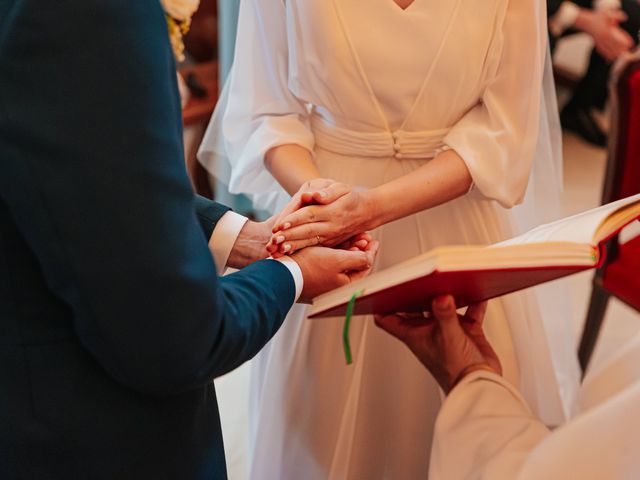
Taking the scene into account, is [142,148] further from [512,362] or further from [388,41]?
[512,362]

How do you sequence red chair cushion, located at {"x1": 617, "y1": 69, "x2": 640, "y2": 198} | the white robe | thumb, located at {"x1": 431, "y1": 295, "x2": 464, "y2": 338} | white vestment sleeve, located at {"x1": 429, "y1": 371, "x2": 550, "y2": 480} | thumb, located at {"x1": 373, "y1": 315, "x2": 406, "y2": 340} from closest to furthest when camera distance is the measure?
the white robe, white vestment sleeve, located at {"x1": 429, "y1": 371, "x2": 550, "y2": 480}, thumb, located at {"x1": 431, "y1": 295, "x2": 464, "y2": 338}, thumb, located at {"x1": 373, "y1": 315, "x2": 406, "y2": 340}, red chair cushion, located at {"x1": 617, "y1": 69, "x2": 640, "y2": 198}

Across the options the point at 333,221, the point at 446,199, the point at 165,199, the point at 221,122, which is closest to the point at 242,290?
the point at 165,199

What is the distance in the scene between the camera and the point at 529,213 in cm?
172

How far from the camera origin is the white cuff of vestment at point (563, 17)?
158 inches

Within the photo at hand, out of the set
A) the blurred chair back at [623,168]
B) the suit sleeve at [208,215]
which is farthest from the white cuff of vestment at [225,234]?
the blurred chair back at [623,168]

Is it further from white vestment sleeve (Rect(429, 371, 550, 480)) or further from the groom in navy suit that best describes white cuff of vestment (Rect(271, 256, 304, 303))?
white vestment sleeve (Rect(429, 371, 550, 480))

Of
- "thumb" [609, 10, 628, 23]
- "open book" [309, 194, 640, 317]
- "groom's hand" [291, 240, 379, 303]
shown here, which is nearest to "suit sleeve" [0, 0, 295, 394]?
"open book" [309, 194, 640, 317]

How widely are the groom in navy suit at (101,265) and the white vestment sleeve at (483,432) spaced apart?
32 cm

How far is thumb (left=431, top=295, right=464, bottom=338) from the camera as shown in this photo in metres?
1.15

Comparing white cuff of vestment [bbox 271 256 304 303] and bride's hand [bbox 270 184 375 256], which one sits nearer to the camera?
white cuff of vestment [bbox 271 256 304 303]

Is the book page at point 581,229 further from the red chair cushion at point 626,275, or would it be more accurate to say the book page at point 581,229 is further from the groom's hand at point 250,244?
the red chair cushion at point 626,275

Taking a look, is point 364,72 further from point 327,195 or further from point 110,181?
point 110,181

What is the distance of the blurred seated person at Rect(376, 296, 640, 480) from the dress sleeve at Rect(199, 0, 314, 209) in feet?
1.56

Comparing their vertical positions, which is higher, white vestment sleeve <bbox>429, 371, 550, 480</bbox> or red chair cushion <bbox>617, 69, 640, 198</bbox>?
white vestment sleeve <bbox>429, 371, 550, 480</bbox>
